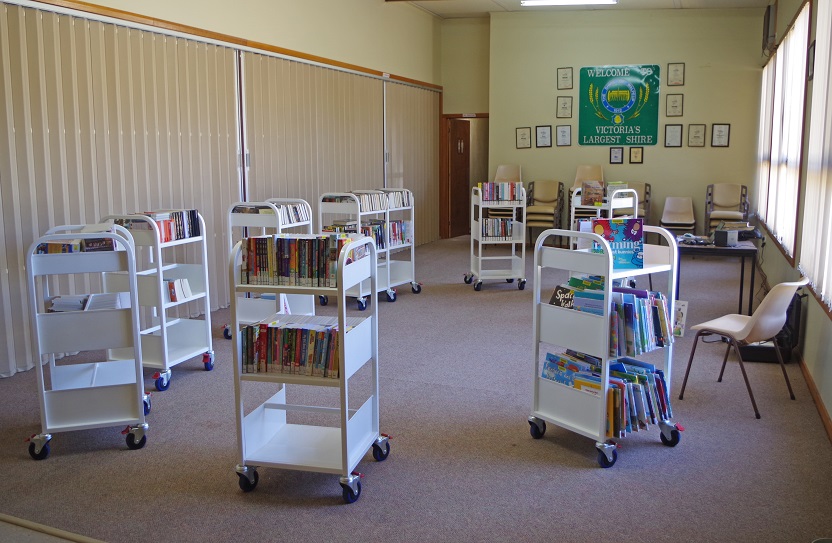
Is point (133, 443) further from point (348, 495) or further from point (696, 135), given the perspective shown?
point (696, 135)

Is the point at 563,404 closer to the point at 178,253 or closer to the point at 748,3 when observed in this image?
the point at 178,253

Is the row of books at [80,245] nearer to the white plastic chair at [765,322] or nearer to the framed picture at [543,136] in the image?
the white plastic chair at [765,322]

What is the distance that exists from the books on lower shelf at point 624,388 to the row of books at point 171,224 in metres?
2.97

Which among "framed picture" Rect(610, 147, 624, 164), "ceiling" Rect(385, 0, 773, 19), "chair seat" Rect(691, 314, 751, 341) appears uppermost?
"ceiling" Rect(385, 0, 773, 19)

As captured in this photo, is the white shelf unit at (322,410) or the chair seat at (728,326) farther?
the chair seat at (728,326)

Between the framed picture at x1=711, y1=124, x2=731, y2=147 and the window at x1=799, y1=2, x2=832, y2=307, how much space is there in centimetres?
639

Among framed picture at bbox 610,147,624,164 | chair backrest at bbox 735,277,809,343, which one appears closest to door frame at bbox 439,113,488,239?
framed picture at bbox 610,147,624,164

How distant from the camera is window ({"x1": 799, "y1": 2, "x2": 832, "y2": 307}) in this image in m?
4.71

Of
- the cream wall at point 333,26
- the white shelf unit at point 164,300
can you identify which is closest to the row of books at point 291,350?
the white shelf unit at point 164,300

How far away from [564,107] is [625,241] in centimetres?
910

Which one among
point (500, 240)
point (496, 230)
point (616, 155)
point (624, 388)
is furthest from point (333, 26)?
point (624, 388)

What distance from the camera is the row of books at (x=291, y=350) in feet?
11.5

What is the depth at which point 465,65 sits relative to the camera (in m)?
13.5

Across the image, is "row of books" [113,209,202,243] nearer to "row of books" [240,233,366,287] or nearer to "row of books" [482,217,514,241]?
"row of books" [240,233,366,287]
